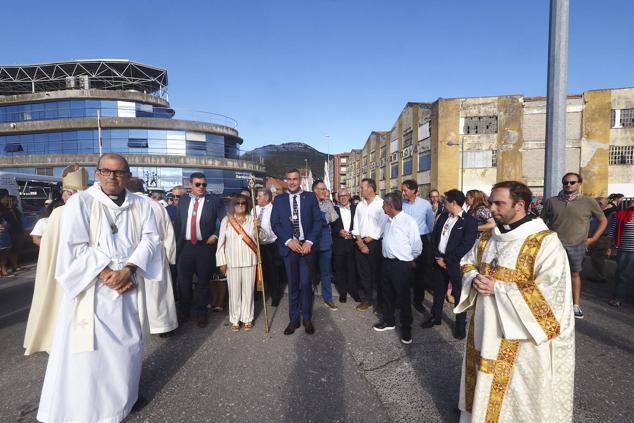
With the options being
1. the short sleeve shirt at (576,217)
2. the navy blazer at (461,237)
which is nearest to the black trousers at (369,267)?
the navy blazer at (461,237)

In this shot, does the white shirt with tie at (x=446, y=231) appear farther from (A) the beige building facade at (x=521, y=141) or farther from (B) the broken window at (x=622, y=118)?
(B) the broken window at (x=622, y=118)

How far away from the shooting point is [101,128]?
34.2 meters

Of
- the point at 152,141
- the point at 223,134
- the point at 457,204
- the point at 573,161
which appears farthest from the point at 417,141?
the point at 457,204

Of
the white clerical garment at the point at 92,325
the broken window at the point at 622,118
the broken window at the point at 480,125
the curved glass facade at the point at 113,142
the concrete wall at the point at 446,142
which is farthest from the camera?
the curved glass facade at the point at 113,142

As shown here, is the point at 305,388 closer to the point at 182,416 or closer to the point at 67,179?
the point at 182,416

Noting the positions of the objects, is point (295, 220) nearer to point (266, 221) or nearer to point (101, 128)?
point (266, 221)

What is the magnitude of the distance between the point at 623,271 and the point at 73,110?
43665 millimetres

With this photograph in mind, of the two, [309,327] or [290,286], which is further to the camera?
[290,286]

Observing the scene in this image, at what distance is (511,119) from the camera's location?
28766mm

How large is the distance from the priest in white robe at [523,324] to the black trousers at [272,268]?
4181 millimetres

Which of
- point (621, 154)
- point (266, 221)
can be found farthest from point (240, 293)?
point (621, 154)

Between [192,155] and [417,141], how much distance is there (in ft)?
76.7

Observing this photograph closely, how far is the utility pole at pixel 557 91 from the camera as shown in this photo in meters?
5.23

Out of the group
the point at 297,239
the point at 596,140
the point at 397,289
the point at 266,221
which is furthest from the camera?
the point at 596,140
